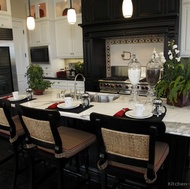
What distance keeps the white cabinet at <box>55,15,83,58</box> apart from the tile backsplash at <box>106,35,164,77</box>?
682mm

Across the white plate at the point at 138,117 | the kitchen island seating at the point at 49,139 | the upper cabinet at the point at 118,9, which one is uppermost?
the upper cabinet at the point at 118,9

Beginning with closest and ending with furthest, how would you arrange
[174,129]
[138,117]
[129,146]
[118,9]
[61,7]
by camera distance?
1. [129,146]
2. [174,129]
3. [138,117]
4. [118,9]
5. [61,7]

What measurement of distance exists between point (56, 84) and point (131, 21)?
92.5 inches

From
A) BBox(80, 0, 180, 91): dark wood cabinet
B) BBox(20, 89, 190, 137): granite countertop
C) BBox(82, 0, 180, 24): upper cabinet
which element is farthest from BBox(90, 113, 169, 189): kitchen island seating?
BBox(82, 0, 180, 24): upper cabinet

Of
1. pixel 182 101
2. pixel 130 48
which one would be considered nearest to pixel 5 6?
pixel 130 48

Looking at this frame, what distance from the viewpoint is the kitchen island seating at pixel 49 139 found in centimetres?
160

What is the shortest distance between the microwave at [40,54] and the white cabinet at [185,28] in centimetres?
309

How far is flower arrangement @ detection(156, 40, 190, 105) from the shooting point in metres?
1.89

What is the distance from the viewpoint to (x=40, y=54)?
17.1 ft

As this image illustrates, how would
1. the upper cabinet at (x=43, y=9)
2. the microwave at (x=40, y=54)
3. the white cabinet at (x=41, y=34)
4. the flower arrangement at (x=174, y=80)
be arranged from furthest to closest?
the microwave at (x=40, y=54) → the white cabinet at (x=41, y=34) → the upper cabinet at (x=43, y=9) → the flower arrangement at (x=174, y=80)

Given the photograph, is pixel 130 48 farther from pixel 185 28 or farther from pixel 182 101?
pixel 182 101

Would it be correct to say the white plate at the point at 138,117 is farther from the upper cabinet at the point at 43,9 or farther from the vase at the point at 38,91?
the upper cabinet at the point at 43,9

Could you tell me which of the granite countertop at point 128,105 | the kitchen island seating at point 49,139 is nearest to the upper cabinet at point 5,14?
the granite countertop at point 128,105

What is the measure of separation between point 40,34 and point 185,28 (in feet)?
11.0
